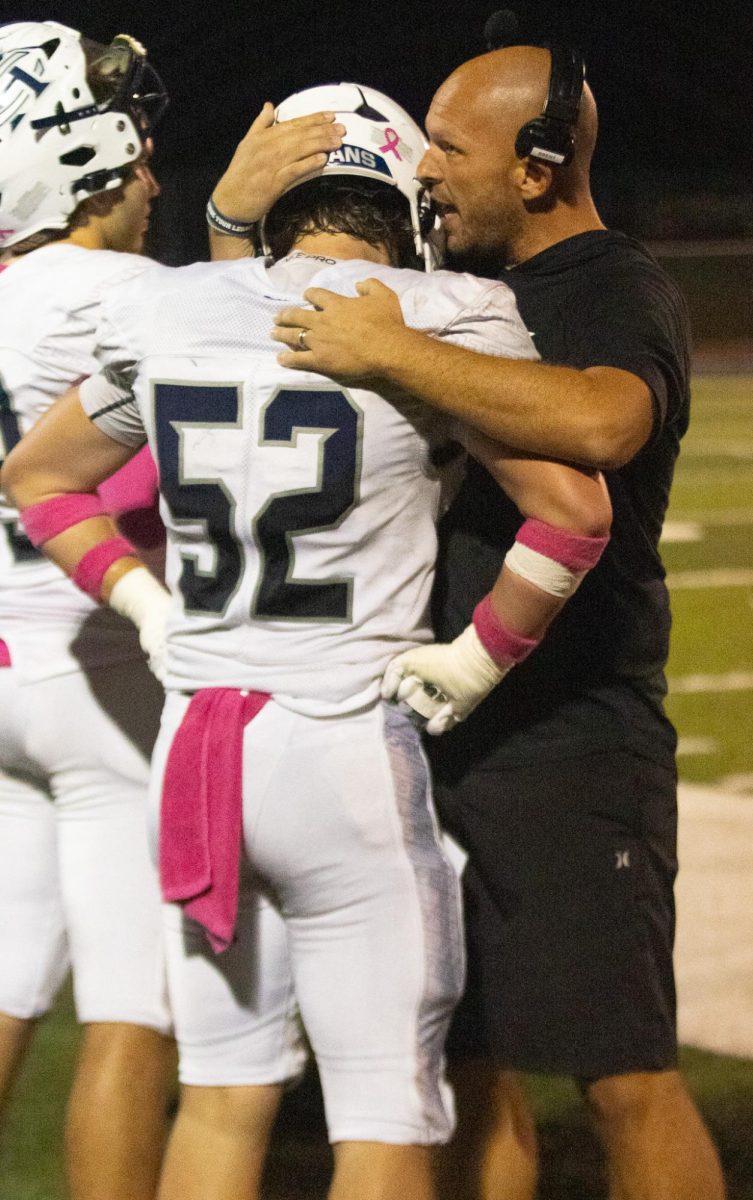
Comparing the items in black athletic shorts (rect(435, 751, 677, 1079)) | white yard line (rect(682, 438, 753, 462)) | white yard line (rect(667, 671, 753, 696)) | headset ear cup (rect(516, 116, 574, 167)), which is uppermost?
headset ear cup (rect(516, 116, 574, 167))

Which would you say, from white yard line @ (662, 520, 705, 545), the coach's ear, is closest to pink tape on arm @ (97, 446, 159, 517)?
the coach's ear

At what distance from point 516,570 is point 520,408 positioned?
0.71ft

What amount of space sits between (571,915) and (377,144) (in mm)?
1187

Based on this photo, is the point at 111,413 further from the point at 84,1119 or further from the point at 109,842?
the point at 84,1119

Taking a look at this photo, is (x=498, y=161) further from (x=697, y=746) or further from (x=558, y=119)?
(x=697, y=746)

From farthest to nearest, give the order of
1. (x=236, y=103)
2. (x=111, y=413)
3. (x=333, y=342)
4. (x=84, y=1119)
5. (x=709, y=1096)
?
(x=236, y=103)
(x=709, y=1096)
(x=84, y=1119)
(x=111, y=413)
(x=333, y=342)

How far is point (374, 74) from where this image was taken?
2180 cm

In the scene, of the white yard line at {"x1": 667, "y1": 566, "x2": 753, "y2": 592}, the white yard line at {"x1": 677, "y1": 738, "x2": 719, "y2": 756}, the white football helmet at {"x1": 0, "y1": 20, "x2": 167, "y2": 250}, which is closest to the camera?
the white football helmet at {"x1": 0, "y1": 20, "x2": 167, "y2": 250}

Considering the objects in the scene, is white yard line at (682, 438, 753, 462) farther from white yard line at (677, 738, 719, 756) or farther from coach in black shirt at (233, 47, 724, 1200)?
coach in black shirt at (233, 47, 724, 1200)

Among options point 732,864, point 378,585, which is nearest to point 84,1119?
point 378,585

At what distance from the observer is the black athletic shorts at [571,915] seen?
2.28 m

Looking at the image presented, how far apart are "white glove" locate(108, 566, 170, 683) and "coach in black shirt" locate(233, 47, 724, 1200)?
44 cm

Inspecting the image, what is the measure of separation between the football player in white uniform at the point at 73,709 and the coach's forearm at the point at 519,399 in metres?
0.67

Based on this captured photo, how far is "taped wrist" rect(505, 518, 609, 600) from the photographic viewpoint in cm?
197
